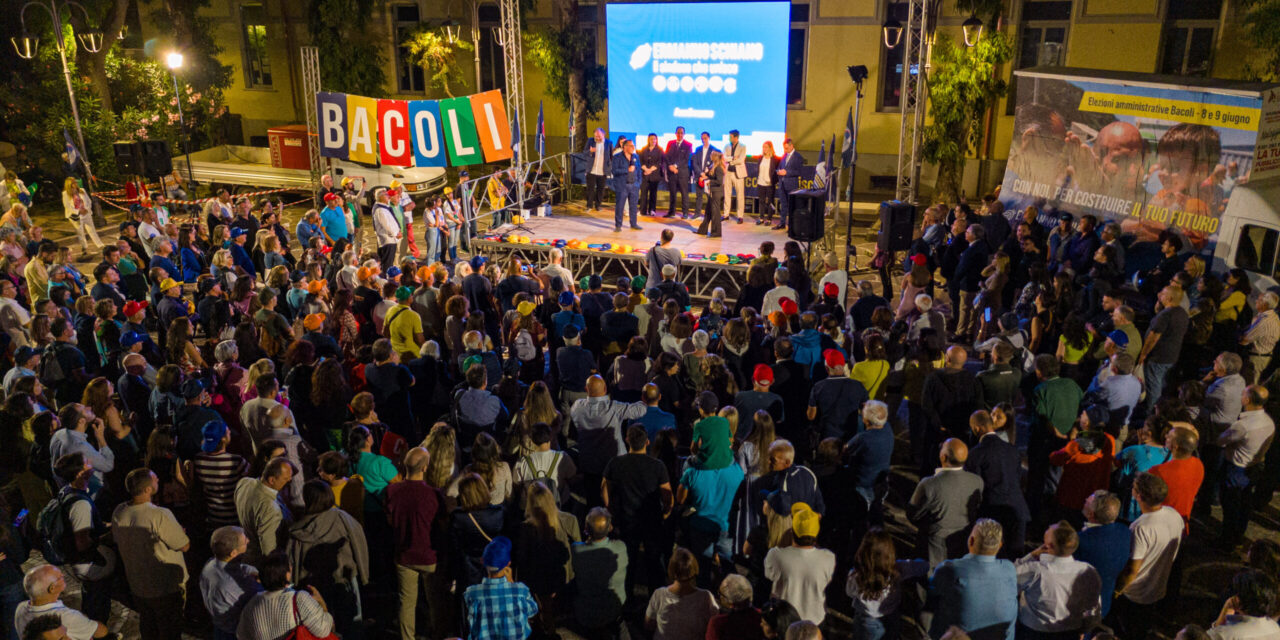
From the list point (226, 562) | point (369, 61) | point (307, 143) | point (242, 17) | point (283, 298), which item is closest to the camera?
point (226, 562)

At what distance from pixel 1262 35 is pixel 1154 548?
15.0 m

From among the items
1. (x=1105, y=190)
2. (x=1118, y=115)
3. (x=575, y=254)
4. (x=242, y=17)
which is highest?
(x=242, y=17)

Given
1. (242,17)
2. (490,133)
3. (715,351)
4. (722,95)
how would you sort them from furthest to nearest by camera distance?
(242,17) → (722,95) → (490,133) → (715,351)

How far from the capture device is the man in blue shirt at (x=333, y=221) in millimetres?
12172

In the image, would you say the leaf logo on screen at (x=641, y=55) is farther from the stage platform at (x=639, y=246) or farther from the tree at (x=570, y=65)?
the tree at (x=570, y=65)

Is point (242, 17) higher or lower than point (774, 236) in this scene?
higher

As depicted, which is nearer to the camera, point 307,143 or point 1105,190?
point 1105,190

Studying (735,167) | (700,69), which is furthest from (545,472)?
(700,69)

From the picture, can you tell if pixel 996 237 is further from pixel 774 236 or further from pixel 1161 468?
pixel 1161 468

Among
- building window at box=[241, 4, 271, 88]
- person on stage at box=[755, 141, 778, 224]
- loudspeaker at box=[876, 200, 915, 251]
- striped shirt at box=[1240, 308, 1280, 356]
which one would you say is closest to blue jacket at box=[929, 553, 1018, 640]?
striped shirt at box=[1240, 308, 1280, 356]

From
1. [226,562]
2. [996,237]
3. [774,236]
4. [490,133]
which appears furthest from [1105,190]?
[226,562]

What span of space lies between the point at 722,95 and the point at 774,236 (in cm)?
328

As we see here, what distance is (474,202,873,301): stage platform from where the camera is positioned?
44.4ft

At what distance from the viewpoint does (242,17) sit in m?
24.4
